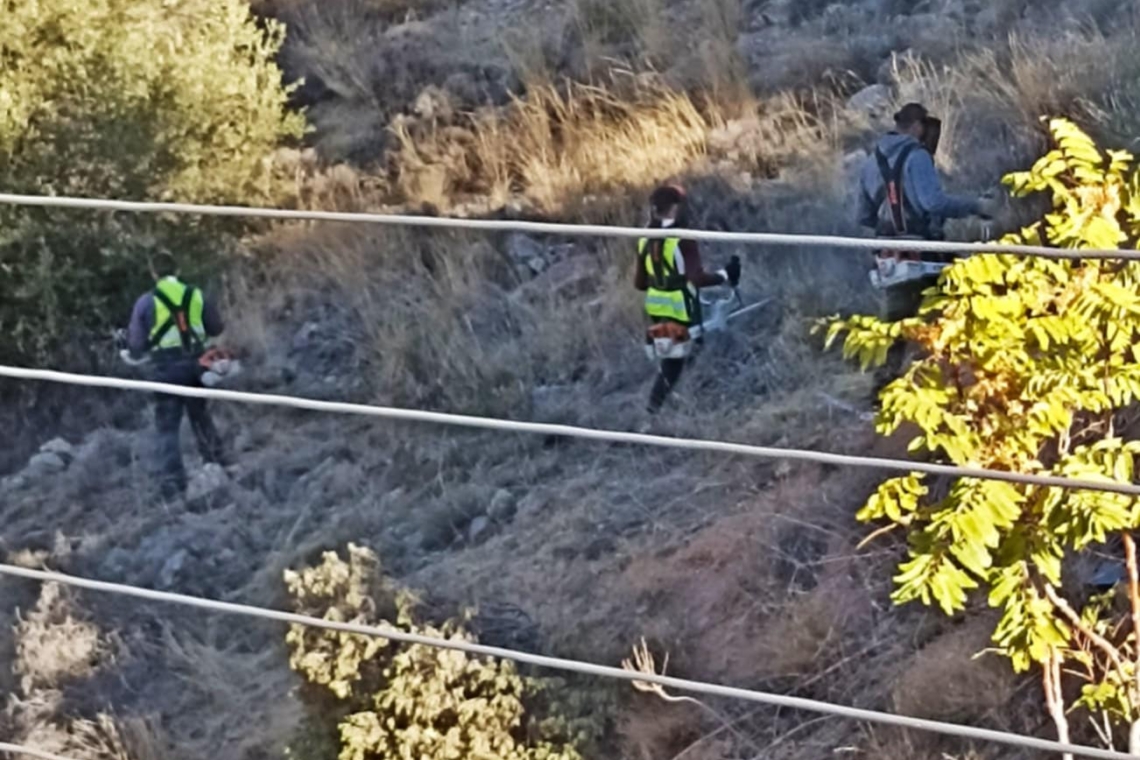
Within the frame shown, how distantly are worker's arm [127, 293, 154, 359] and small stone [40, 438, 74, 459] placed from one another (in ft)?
4.64

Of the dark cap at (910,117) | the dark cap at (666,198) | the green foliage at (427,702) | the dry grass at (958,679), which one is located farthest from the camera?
the dark cap at (666,198)

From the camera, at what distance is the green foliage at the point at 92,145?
7.20m

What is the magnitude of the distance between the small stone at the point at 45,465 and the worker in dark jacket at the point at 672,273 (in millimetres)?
2734

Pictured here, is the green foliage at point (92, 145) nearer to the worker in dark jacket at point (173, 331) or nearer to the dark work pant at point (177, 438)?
the dark work pant at point (177, 438)

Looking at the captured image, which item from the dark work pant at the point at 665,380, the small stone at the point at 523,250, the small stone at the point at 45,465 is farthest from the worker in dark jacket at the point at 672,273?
the small stone at the point at 45,465

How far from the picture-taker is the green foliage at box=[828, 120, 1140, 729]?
8.93ft

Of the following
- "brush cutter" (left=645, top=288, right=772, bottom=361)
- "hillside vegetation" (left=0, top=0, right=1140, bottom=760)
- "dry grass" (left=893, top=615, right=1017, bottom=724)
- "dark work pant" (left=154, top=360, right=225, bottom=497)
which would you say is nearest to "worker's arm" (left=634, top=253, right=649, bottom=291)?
"brush cutter" (left=645, top=288, right=772, bottom=361)

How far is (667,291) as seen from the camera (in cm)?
516

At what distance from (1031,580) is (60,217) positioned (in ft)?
16.5

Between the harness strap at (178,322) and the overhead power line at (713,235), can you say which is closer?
the overhead power line at (713,235)

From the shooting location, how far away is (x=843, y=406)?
17.0 feet

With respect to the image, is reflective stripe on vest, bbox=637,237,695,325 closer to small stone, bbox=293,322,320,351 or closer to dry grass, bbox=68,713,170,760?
dry grass, bbox=68,713,170,760

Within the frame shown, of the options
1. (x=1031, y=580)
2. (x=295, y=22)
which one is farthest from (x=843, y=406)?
(x=295, y=22)

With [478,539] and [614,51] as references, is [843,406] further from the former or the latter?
[614,51]
